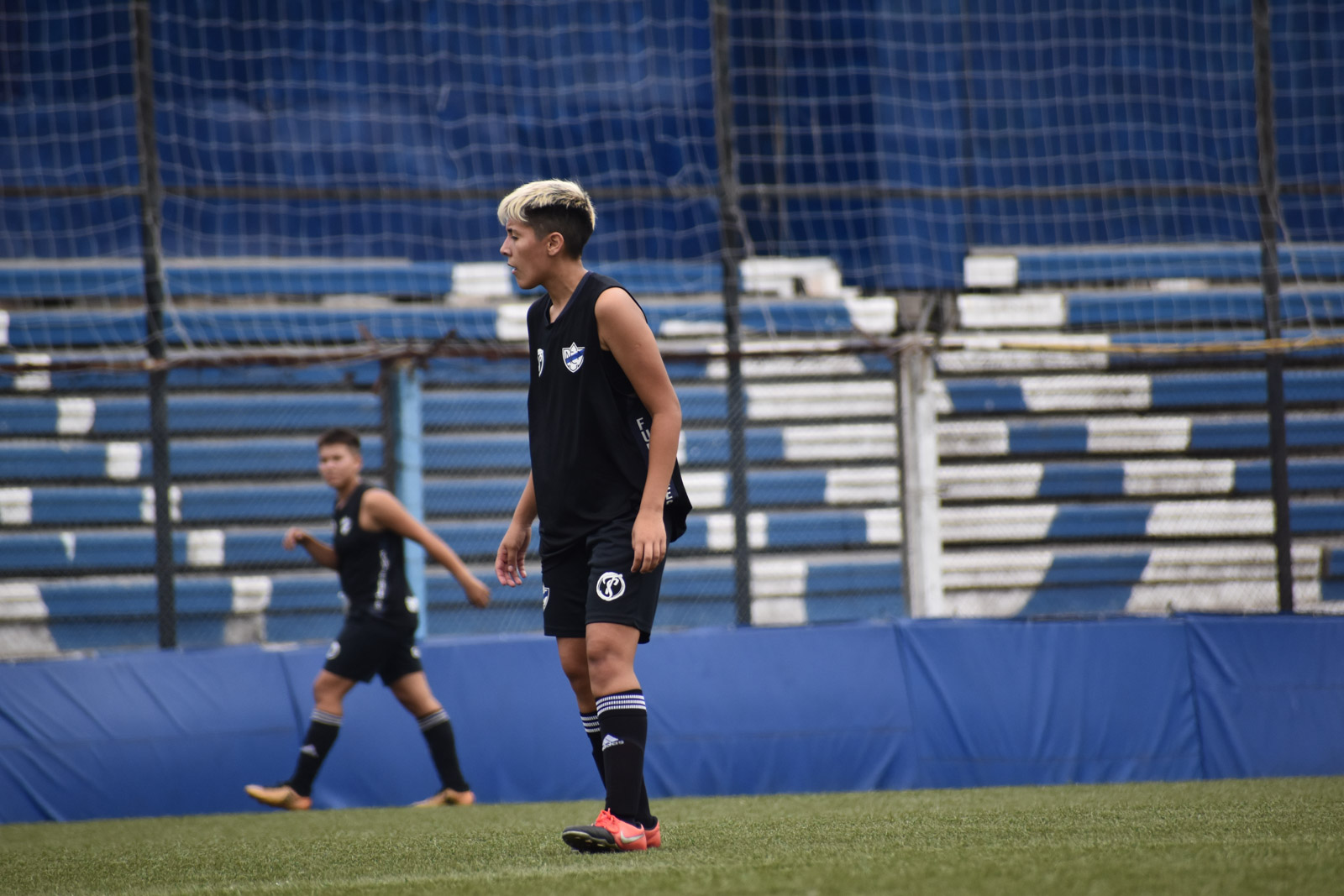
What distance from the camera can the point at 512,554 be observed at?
394 centimetres

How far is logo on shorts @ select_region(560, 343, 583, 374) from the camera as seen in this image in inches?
139

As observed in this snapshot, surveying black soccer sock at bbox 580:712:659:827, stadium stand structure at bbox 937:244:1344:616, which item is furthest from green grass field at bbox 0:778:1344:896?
stadium stand structure at bbox 937:244:1344:616

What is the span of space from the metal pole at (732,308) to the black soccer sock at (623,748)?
476cm

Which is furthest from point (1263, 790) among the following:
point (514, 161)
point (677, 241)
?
point (514, 161)

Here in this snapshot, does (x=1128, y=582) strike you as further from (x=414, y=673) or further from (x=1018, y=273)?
(x=414, y=673)

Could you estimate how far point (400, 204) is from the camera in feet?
36.2

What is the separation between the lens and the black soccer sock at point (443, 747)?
267 inches

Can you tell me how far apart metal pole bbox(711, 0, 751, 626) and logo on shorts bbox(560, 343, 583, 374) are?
4548mm

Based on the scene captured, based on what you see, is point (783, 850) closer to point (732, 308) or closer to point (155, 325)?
point (732, 308)

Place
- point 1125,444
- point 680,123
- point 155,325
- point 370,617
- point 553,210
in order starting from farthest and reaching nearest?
point 680,123 → point 1125,444 → point 155,325 → point 370,617 → point 553,210

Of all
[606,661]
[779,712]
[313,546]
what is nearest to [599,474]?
[606,661]

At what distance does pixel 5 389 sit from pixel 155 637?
2.08 m

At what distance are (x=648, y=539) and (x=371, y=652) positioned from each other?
374cm

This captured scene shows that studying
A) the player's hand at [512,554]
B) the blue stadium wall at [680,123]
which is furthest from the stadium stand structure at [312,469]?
the player's hand at [512,554]
